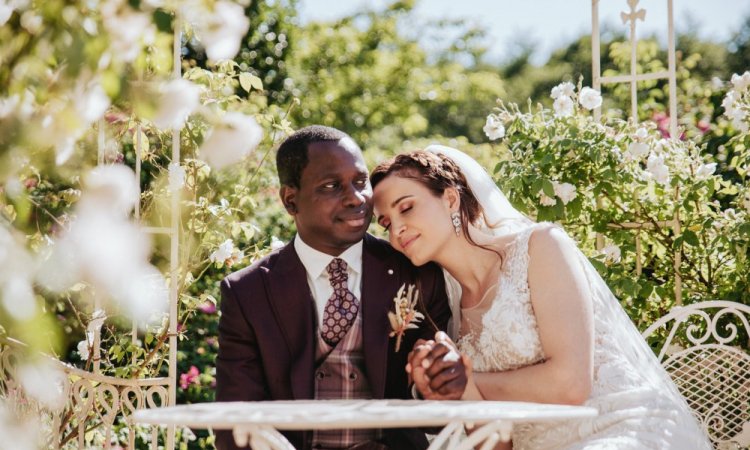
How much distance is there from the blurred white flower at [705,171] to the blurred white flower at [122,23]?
2947mm

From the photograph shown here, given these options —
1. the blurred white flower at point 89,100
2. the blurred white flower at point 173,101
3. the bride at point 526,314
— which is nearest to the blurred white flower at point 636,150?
the bride at point 526,314

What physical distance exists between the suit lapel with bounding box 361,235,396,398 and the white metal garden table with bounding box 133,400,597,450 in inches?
26.8

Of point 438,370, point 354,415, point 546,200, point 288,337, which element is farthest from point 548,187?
point 354,415

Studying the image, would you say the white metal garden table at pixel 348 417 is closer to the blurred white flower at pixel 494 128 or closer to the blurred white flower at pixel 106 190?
the blurred white flower at pixel 106 190

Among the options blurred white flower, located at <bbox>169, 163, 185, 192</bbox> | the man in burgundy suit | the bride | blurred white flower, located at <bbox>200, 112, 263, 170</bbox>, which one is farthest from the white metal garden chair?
blurred white flower, located at <bbox>200, 112, 263, 170</bbox>

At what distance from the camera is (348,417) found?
1.69 meters

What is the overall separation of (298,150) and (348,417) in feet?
4.00

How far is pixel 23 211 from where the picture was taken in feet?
4.24

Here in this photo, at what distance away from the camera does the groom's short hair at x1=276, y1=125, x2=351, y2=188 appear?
2.72 m

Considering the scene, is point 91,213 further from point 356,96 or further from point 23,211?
point 356,96

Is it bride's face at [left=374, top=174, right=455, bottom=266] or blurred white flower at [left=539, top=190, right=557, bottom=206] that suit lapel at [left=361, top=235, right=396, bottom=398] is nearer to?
bride's face at [left=374, top=174, right=455, bottom=266]

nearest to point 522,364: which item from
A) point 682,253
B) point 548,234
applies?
point 548,234

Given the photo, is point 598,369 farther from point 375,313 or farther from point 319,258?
point 319,258

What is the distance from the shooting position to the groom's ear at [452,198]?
288 cm
